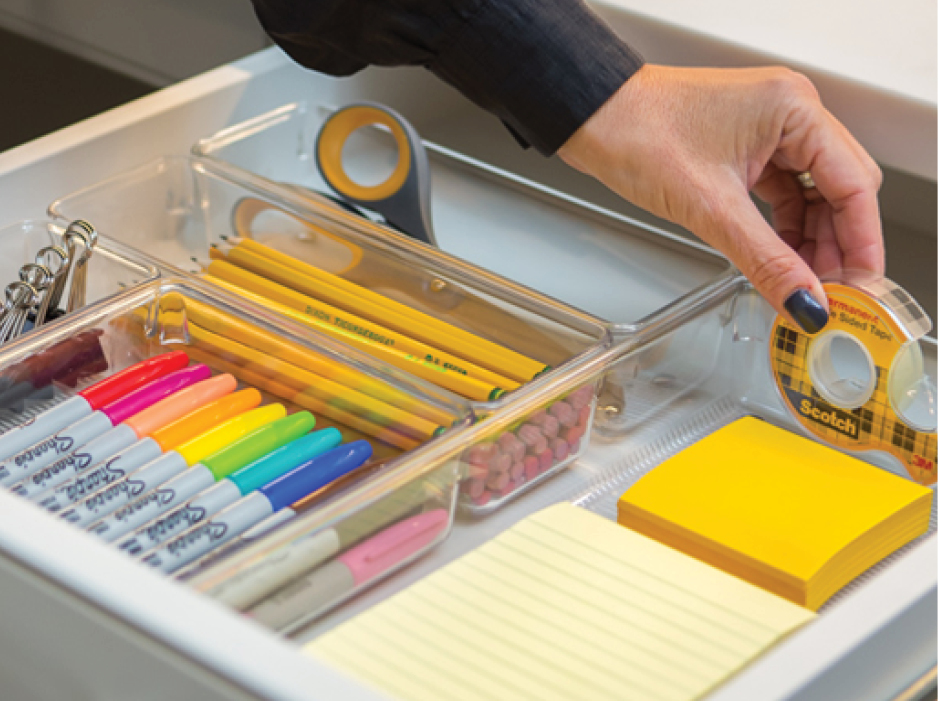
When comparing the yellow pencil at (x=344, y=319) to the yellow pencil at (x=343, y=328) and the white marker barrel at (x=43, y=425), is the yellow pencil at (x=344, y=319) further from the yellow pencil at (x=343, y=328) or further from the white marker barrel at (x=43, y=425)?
the white marker barrel at (x=43, y=425)

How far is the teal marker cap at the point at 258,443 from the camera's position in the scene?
1.79ft

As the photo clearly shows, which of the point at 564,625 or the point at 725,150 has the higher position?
the point at 725,150

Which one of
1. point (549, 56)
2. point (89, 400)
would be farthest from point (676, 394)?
point (89, 400)

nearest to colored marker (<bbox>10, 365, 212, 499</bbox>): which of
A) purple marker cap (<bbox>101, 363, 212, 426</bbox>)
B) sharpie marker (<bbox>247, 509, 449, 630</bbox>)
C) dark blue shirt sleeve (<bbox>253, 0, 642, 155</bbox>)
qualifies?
purple marker cap (<bbox>101, 363, 212, 426</bbox>)

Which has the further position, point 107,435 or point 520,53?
point 520,53

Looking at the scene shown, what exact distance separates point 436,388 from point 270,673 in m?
0.24

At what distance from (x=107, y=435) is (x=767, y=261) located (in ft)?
1.06

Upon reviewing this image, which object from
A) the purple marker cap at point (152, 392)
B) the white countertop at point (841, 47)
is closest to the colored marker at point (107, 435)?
the purple marker cap at point (152, 392)

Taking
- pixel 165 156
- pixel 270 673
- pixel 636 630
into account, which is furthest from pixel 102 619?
pixel 165 156

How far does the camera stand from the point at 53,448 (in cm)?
55

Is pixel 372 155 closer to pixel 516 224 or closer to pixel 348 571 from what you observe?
pixel 516 224

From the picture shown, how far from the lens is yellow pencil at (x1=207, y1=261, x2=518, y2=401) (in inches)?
24.2

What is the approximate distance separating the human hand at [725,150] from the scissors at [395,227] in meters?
0.10

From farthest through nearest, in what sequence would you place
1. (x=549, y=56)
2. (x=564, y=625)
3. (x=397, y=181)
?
(x=397, y=181)
(x=549, y=56)
(x=564, y=625)
